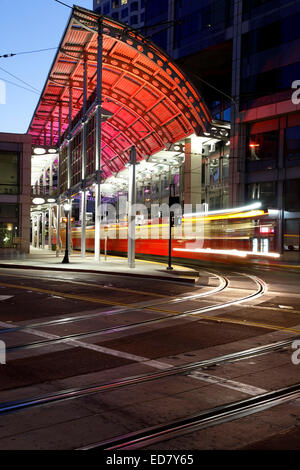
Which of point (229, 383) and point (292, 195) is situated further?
point (292, 195)

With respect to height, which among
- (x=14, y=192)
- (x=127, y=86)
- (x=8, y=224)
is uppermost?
(x=127, y=86)

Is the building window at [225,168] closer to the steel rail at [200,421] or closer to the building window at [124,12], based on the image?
the steel rail at [200,421]

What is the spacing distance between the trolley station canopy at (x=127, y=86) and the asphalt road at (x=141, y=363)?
18310 millimetres

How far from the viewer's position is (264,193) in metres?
39.8

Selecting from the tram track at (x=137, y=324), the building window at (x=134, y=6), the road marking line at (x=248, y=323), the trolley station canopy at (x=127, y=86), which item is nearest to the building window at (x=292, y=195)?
the trolley station canopy at (x=127, y=86)

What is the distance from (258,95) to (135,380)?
124ft

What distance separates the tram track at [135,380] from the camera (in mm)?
4820

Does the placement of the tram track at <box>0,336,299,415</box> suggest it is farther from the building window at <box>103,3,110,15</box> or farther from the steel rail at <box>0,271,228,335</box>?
the building window at <box>103,3,110,15</box>

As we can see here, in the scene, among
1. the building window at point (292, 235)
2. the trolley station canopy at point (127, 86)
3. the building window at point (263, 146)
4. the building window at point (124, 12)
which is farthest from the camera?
the building window at point (124, 12)

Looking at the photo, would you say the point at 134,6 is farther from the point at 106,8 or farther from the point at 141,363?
the point at 141,363

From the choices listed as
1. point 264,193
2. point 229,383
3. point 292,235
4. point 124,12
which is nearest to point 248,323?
point 229,383

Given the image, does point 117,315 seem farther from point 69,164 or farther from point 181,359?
point 69,164

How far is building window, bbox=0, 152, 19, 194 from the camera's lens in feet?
Result: 122

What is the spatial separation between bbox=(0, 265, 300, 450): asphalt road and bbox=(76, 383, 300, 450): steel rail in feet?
0.27
